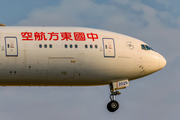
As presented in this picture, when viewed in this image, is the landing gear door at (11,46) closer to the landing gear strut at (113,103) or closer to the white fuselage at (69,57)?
the white fuselage at (69,57)

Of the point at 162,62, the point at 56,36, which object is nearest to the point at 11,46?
the point at 56,36

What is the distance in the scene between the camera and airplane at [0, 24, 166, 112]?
45.8 meters

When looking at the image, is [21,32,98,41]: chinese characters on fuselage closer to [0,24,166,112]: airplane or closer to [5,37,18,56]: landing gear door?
[0,24,166,112]: airplane

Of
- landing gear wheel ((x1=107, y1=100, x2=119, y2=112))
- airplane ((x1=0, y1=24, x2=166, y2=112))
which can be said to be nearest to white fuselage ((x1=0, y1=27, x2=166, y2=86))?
airplane ((x1=0, y1=24, x2=166, y2=112))

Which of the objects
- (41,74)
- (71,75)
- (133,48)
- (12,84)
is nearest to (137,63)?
(133,48)

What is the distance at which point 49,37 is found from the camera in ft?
155

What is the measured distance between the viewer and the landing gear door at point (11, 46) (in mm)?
45531

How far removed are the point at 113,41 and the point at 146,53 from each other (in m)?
4.33

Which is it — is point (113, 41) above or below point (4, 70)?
above

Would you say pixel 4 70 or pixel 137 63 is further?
pixel 137 63

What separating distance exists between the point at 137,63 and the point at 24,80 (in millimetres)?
13264

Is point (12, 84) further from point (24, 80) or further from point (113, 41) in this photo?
point (113, 41)

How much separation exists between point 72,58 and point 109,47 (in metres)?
4.69

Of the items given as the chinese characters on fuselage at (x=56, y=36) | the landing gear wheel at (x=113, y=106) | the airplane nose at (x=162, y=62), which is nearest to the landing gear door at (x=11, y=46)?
the chinese characters on fuselage at (x=56, y=36)
